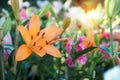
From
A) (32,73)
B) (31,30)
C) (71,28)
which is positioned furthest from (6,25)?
(71,28)

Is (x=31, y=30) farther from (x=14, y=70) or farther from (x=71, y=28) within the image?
(x=71, y=28)

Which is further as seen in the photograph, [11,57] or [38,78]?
[38,78]

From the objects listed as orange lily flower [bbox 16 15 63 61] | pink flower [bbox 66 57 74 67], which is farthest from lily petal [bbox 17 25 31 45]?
pink flower [bbox 66 57 74 67]

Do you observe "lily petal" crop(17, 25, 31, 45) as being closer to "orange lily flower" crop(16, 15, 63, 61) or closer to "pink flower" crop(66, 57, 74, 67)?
"orange lily flower" crop(16, 15, 63, 61)

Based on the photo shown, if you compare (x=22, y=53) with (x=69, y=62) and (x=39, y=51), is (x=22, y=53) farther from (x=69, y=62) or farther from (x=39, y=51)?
(x=69, y=62)

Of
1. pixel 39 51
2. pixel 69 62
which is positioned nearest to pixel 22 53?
pixel 39 51

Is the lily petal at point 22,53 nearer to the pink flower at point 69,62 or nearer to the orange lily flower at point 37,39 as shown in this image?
the orange lily flower at point 37,39

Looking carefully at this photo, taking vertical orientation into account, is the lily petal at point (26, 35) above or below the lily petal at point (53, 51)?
above

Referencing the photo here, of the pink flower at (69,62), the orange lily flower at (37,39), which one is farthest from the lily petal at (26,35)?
the pink flower at (69,62)
